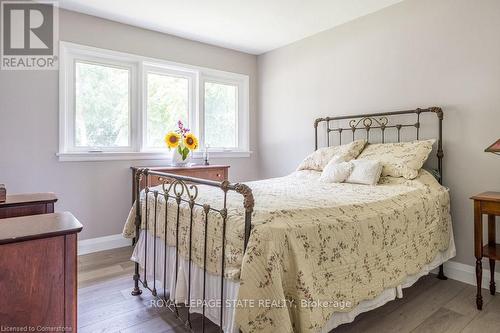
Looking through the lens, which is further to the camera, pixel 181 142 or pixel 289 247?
pixel 181 142

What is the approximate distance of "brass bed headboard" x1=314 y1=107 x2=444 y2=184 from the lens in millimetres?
2549

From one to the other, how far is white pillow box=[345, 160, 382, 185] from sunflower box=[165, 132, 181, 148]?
6.11 ft

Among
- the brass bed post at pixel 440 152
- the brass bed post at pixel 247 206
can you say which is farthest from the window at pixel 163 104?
the brass bed post at pixel 440 152

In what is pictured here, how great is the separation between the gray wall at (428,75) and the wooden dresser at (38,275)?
2.72 meters

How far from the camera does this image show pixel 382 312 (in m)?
1.98

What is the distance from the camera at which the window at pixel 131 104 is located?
3031 mm

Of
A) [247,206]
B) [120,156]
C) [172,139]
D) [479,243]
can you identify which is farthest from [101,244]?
[479,243]

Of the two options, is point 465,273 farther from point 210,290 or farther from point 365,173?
point 210,290

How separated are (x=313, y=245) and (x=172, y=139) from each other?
2391mm

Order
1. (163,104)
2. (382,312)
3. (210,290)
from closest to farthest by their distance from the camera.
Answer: (210,290) → (382,312) → (163,104)

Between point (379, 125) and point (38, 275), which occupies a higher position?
point (379, 125)

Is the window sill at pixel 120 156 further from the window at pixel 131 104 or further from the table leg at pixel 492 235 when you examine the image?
the table leg at pixel 492 235

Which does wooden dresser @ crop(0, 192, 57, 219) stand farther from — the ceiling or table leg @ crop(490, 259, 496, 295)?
table leg @ crop(490, 259, 496, 295)

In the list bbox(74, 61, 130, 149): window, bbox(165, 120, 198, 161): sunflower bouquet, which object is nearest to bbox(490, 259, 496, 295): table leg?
bbox(165, 120, 198, 161): sunflower bouquet
